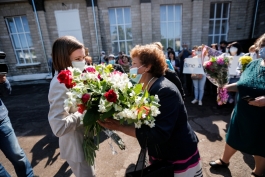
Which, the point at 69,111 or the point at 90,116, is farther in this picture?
the point at 69,111

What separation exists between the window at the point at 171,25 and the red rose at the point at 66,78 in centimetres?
1067

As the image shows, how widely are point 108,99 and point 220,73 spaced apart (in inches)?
89.2

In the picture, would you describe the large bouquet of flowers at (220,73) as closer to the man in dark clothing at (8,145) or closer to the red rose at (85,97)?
the red rose at (85,97)

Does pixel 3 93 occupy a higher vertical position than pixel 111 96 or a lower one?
lower

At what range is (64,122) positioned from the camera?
128 centimetres

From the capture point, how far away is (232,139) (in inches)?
85.8

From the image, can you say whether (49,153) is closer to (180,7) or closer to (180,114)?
(180,114)

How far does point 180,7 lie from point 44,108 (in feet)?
32.2

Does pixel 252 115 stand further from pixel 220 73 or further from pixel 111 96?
pixel 111 96

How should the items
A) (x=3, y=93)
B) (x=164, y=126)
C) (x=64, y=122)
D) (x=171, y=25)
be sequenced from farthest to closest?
1. (x=171, y=25)
2. (x=3, y=93)
3. (x=64, y=122)
4. (x=164, y=126)

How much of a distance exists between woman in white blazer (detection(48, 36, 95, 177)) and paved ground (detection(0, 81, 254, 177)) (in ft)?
1.06

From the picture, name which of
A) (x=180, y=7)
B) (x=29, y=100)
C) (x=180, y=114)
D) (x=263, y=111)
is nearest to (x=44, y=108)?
(x=29, y=100)

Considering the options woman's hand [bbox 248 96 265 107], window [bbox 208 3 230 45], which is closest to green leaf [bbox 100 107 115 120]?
woman's hand [bbox 248 96 265 107]

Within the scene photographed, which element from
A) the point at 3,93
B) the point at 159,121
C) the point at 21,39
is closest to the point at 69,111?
the point at 159,121
